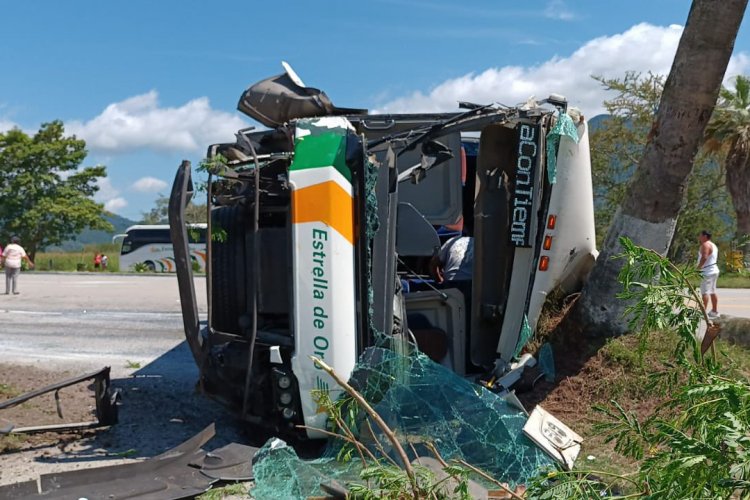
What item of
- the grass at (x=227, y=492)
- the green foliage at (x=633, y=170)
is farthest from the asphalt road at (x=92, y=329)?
the green foliage at (x=633, y=170)

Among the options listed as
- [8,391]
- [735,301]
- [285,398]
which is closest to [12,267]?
[8,391]

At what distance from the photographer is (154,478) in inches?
187

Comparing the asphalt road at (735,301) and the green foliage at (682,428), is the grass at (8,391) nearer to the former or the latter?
the green foliage at (682,428)

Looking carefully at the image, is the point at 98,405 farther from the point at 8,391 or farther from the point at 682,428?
the point at 682,428

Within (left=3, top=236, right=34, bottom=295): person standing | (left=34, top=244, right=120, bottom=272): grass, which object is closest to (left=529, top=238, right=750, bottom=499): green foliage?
(left=3, top=236, right=34, bottom=295): person standing

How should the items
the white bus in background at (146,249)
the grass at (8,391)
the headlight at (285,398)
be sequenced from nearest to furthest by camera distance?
1. the headlight at (285,398)
2. the grass at (8,391)
3. the white bus in background at (146,249)

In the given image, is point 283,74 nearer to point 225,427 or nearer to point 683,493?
point 225,427

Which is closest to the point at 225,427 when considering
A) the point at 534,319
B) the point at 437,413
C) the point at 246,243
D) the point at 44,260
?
the point at 246,243

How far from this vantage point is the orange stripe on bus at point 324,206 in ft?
16.3

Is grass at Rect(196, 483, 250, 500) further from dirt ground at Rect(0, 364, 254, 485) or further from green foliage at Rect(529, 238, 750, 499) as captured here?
green foliage at Rect(529, 238, 750, 499)

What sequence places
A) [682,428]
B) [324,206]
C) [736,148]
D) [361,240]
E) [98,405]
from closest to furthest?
[682,428] < [324,206] < [361,240] < [98,405] < [736,148]

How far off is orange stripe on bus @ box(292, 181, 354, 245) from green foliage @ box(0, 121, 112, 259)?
138ft

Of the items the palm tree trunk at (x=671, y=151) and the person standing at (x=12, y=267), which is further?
the person standing at (x=12, y=267)

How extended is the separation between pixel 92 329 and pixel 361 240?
679cm
